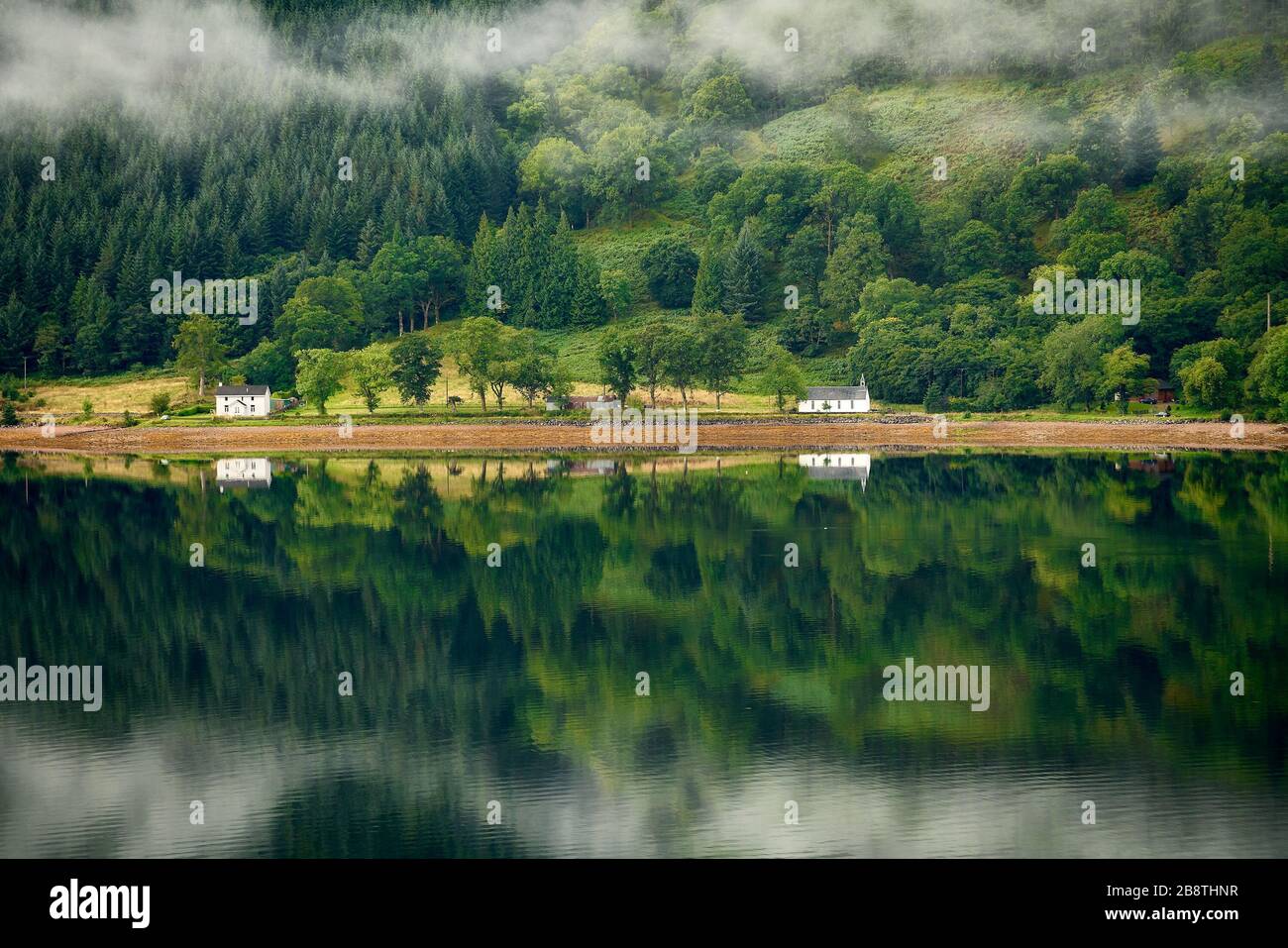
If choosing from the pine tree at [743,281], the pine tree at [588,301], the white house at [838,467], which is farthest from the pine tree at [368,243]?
the white house at [838,467]

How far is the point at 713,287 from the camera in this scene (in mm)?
136000

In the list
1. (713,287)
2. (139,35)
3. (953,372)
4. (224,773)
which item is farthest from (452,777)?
(139,35)

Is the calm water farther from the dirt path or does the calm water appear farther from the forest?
the forest

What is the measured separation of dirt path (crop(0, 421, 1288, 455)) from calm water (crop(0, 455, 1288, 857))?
34506 millimetres

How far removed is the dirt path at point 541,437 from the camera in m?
91.8

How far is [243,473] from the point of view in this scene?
→ 78000mm

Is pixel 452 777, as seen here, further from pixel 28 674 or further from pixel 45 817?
pixel 28 674

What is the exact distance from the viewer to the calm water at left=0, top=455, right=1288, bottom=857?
2202 centimetres

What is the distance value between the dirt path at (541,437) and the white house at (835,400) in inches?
269

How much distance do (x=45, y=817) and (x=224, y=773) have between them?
9.68ft

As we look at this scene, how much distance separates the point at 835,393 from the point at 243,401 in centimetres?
4299

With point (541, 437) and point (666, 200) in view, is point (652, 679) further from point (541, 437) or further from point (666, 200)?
point (666, 200)

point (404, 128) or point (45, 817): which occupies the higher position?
point (404, 128)

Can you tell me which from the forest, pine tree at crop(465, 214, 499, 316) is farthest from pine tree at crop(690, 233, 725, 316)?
pine tree at crop(465, 214, 499, 316)
